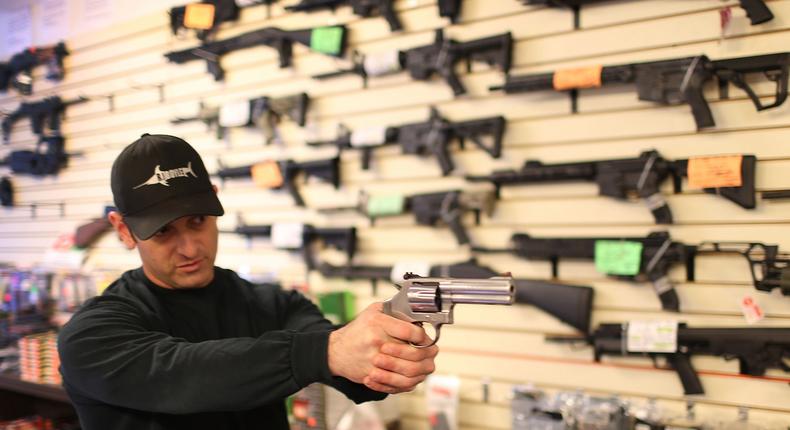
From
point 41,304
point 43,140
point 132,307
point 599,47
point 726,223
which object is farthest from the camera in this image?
point 43,140

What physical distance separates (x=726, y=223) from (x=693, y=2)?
862 mm

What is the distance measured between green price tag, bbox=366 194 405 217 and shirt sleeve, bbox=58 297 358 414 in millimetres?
1779

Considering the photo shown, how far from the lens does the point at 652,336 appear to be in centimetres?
247

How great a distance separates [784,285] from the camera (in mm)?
2213

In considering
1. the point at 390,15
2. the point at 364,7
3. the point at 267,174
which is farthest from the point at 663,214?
the point at 267,174

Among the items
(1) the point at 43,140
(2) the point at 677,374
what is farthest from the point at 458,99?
(1) the point at 43,140

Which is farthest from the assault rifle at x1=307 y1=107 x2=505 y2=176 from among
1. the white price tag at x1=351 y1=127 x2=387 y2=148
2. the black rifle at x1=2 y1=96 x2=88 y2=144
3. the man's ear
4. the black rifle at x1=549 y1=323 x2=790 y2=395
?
the black rifle at x1=2 y1=96 x2=88 y2=144

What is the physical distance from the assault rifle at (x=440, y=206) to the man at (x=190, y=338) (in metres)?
1.16

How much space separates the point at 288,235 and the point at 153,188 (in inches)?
79.7

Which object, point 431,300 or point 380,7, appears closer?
point 431,300

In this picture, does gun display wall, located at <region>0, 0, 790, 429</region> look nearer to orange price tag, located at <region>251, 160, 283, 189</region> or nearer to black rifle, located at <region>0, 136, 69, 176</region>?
orange price tag, located at <region>251, 160, 283, 189</region>

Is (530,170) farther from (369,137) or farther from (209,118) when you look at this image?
(209,118)

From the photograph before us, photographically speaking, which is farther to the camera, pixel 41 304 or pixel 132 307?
pixel 41 304

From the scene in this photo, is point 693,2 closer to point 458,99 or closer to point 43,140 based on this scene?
point 458,99
